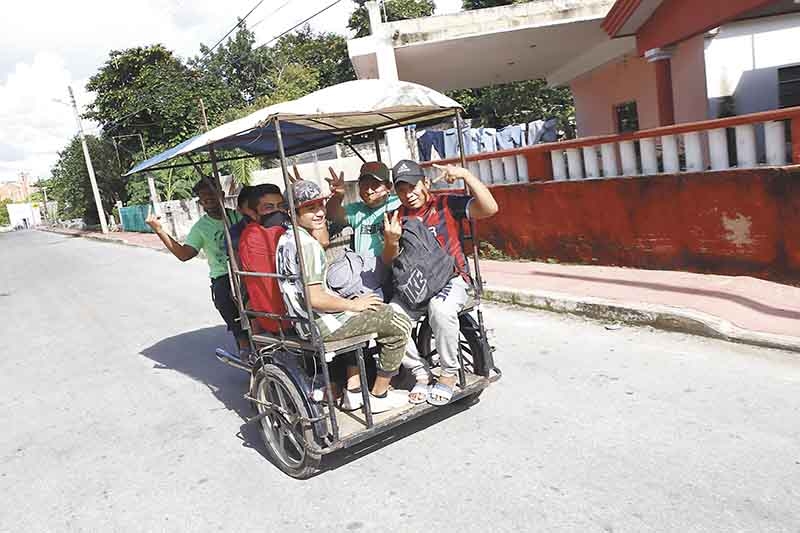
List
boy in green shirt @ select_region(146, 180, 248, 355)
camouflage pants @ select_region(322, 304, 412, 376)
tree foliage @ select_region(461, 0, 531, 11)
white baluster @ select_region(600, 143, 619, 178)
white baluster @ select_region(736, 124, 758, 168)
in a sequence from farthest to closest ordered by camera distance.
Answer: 1. tree foliage @ select_region(461, 0, 531, 11)
2. white baluster @ select_region(600, 143, 619, 178)
3. white baluster @ select_region(736, 124, 758, 168)
4. boy in green shirt @ select_region(146, 180, 248, 355)
5. camouflage pants @ select_region(322, 304, 412, 376)

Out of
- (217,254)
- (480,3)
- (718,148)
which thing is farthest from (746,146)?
(480,3)

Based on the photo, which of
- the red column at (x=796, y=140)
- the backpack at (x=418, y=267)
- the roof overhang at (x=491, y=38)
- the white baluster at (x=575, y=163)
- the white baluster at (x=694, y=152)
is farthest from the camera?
the roof overhang at (x=491, y=38)

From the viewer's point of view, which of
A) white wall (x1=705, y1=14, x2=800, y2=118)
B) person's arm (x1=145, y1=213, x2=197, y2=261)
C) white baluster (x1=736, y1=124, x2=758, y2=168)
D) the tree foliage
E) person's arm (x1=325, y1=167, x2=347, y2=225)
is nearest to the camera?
person's arm (x1=325, y1=167, x2=347, y2=225)

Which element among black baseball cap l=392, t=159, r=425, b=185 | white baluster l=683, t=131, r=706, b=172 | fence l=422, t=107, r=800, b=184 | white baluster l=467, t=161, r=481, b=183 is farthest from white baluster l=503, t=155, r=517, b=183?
black baseball cap l=392, t=159, r=425, b=185

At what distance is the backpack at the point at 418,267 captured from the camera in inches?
151

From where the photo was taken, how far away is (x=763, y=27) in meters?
9.30

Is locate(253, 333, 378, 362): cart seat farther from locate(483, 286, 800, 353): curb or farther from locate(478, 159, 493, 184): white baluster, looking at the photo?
locate(478, 159, 493, 184): white baluster

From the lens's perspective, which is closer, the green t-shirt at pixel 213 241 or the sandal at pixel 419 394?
the sandal at pixel 419 394

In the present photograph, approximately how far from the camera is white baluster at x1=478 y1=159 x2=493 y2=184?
32.0 ft

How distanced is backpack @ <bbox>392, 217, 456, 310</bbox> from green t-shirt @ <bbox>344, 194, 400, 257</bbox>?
0.37 meters

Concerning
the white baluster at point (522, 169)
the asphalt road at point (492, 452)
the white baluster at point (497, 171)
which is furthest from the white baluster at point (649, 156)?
the white baluster at point (497, 171)

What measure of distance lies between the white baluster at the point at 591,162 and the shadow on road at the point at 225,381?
14.5 ft

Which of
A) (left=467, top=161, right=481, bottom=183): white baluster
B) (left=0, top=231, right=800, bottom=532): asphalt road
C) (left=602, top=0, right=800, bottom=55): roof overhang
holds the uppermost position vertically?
(left=602, top=0, right=800, bottom=55): roof overhang

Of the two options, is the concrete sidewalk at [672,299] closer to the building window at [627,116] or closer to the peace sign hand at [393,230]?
the peace sign hand at [393,230]
